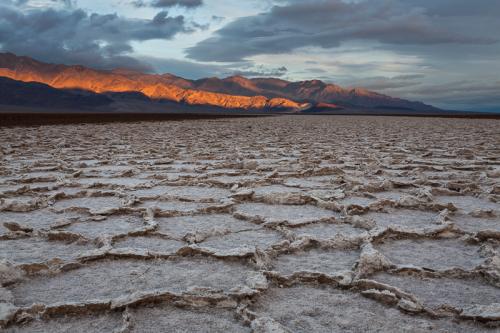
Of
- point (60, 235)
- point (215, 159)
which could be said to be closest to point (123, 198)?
point (60, 235)

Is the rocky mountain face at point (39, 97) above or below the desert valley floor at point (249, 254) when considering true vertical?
above

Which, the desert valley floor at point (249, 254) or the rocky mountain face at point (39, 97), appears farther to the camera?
the rocky mountain face at point (39, 97)

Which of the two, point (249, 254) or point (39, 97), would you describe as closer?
point (249, 254)

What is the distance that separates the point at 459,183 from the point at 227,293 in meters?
2.76

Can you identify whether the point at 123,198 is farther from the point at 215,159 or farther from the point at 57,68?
the point at 57,68

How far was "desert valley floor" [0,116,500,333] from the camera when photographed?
4.51 feet

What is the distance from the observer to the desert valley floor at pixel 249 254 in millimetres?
1376

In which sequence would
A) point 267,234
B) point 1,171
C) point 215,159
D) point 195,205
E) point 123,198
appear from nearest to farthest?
1. point 267,234
2. point 195,205
3. point 123,198
4. point 1,171
5. point 215,159

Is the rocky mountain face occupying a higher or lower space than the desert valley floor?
higher

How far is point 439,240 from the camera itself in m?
2.18

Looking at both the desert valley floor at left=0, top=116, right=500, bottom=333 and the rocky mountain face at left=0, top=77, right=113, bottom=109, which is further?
the rocky mountain face at left=0, top=77, right=113, bottom=109

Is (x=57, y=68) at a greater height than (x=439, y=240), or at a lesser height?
greater

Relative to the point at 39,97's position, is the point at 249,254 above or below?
below

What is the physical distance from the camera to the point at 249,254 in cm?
185
